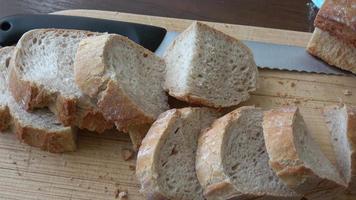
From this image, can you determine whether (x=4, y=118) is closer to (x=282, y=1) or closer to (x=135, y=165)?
(x=135, y=165)

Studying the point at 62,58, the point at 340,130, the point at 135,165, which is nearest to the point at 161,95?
the point at 135,165

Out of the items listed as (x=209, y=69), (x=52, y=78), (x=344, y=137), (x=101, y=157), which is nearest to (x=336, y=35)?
(x=344, y=137)

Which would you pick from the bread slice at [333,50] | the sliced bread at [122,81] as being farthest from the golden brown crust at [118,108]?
the bread slice at [333,50]

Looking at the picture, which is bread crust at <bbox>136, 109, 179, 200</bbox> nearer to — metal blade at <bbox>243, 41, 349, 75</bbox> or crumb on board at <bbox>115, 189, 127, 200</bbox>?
crumb on board at <bbox>115, 189, 127, 200</bbox>

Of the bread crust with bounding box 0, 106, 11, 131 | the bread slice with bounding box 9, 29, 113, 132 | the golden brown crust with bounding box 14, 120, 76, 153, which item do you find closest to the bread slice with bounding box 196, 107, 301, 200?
the bread slice with bounding box 9, 29, 113, 132

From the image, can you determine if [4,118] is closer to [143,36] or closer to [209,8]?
[143,36]

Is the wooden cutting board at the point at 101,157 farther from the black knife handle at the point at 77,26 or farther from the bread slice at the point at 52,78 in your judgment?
the black knife handle at the point at 77,26
